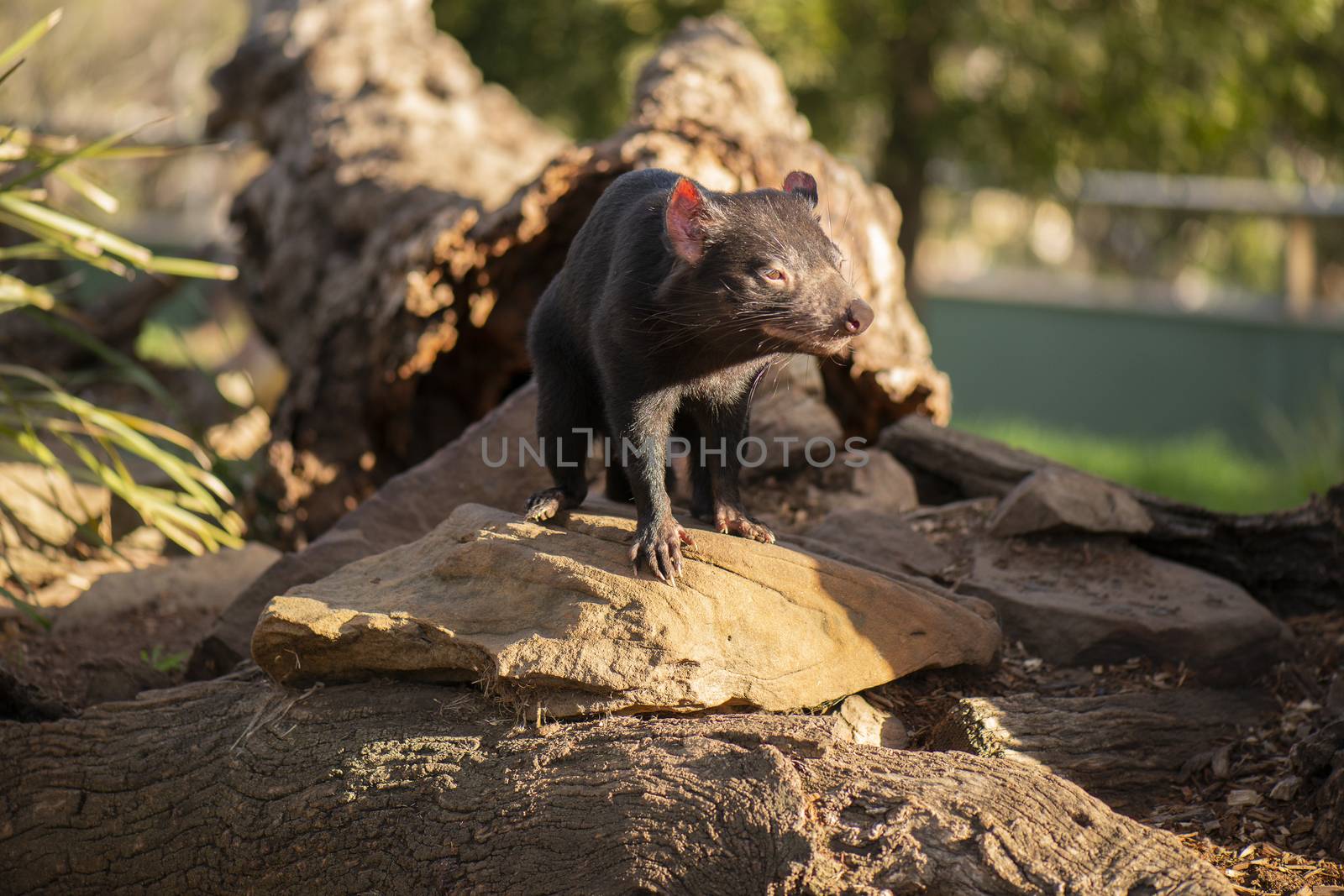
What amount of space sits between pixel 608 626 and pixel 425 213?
3.05 meters

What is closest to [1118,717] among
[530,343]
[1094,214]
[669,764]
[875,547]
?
[875,547]

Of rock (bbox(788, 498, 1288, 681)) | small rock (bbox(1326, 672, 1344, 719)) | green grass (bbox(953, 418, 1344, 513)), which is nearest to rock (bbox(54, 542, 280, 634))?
rock (bbox(788, 498, 1288, 681))

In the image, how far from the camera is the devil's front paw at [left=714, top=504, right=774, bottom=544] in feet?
10.6

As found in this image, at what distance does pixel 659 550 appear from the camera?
2865 millimetres

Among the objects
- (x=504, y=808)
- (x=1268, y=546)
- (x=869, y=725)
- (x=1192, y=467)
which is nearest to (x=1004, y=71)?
(x=1192, y=467)

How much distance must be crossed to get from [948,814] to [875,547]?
1.42 meters

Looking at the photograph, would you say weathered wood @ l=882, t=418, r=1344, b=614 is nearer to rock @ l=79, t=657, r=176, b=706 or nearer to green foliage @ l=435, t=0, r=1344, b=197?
rock @ l=79, t=657, r=176, b=706

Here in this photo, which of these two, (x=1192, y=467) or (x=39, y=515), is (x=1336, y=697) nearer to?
(x=39, y=515)

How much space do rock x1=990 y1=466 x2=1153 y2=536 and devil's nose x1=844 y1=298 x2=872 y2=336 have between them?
123 centimetres

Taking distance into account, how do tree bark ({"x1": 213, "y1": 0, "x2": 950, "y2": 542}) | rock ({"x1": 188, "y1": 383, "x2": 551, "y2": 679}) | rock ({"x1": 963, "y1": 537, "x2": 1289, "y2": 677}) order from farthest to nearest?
tree bark ({"x1": 213, "y1": 0, "x2": 950, "y2": 542}) < rock ({"x1": 188, "y1": 383, "x2": 551, "y2": 679}) < rock ({"x1": 963, "y1": 537, "x2": 1289, "y2": 677})

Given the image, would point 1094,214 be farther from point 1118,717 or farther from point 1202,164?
point 1118,717

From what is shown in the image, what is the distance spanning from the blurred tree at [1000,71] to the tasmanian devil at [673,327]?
408cm

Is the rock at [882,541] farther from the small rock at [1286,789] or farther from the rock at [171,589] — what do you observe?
the rock at [171,589]

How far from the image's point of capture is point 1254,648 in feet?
11.1
